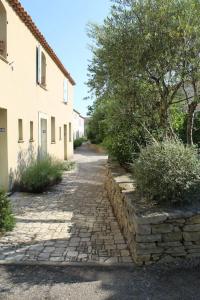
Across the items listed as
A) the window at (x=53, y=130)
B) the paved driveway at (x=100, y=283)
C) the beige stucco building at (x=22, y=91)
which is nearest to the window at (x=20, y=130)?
the beige stucco building at (x=22, y=91)

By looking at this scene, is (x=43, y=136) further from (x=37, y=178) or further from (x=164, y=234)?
(x=164, y=234)

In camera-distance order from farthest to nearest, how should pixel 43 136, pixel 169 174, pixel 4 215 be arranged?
1. pixel 43 136
2. pixel 4 215
3. pixel 169 174

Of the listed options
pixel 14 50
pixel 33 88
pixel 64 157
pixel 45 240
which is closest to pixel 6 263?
pixel 45 240

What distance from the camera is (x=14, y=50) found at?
10.3 meters

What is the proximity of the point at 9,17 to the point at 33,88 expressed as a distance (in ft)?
11.2

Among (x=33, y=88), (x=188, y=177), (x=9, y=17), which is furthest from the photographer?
(x=33, y=88)

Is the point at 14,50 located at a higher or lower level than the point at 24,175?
higher

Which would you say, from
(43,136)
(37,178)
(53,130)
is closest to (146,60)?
(37,178)

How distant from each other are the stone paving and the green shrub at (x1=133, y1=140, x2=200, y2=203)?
1.04 m

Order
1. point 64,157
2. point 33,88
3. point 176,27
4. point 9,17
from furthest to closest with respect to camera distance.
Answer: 1. point 64,157
2. point 33,88
3. point 9,17
4. point 176,27

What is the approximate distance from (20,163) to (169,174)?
22.7ft

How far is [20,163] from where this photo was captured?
1131cm

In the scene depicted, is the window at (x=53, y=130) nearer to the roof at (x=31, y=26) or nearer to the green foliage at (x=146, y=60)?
the roof at (x=31, y=26)

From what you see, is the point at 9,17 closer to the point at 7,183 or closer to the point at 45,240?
the point at 7,183
